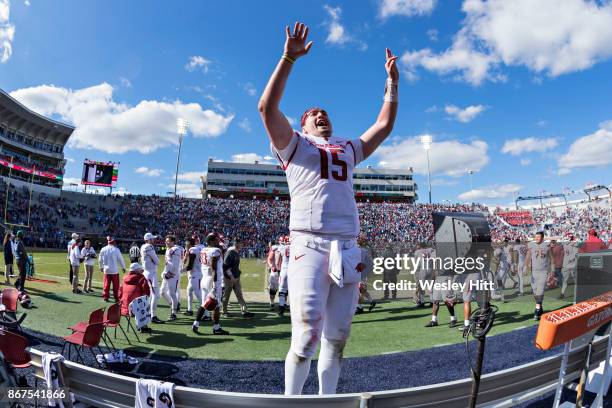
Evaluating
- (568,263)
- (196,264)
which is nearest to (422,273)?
(568,263)

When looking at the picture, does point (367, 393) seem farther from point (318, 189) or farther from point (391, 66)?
point (391, 66)

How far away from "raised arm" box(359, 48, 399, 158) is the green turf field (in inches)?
153

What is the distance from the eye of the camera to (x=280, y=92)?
2.12 meters

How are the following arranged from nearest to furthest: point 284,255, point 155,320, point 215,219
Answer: point 155,320 → point 284,255 → point 215,219

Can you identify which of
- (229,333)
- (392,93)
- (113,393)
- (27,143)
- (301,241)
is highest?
(27,143)

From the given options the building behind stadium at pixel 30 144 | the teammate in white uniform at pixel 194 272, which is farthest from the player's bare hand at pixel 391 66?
the building behind stadium at pixel 30 144

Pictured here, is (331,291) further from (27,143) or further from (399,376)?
(27,143)

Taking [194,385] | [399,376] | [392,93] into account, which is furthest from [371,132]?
[194,385]

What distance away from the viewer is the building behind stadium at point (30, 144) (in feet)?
169

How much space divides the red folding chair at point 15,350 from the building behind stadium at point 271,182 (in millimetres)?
74400

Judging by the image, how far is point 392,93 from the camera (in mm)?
2725

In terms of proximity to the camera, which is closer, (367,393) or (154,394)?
→ (367,393)

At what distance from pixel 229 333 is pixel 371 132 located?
19.5ft

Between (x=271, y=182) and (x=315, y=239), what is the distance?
80.0 meters
